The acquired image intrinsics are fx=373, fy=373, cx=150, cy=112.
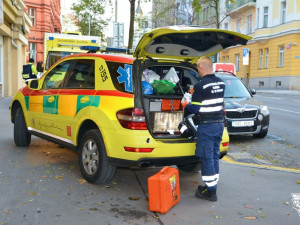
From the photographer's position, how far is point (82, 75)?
5.47m

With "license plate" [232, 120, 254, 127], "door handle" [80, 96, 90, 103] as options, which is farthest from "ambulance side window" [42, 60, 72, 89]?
"license plate" [232, 120, 254, 127]

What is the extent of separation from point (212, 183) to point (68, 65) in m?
2.92

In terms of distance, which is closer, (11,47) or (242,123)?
(242,123)

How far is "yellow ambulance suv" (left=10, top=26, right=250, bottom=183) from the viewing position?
4574 millimetres

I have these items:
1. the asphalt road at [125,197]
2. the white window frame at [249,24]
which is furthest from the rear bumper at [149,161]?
the white window frame at [249,24]

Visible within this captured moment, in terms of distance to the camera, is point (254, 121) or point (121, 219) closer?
point (121, 219)

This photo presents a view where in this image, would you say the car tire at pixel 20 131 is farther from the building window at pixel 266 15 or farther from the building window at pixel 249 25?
the building window at pixel 249 25

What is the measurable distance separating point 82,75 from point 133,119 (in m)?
1.37

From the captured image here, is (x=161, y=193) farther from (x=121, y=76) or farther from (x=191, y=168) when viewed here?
(x=191, y=168)

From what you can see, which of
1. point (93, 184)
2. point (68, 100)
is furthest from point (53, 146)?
point (93, 184)

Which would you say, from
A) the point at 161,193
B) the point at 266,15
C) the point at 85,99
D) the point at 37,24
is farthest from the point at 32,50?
the point at 161,193

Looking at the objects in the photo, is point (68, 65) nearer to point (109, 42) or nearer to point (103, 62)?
point (103, 62)

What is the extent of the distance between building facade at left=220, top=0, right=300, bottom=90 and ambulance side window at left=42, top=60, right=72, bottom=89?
3051 centimetres

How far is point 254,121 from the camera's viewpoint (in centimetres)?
891
